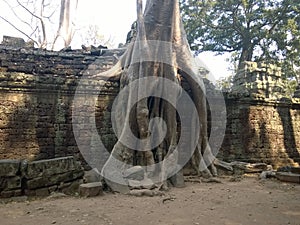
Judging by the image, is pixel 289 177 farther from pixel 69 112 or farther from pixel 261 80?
pixel 261 80

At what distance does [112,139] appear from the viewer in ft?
19.1

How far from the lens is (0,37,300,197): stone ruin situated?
4203mm

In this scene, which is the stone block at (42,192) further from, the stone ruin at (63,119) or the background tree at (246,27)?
the background tree at (246,27)

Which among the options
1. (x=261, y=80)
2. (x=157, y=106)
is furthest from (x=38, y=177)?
(x=261, y=80)

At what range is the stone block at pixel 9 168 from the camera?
359 cm

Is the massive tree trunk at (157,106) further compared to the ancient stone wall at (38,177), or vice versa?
the massive tree trunk at (157,106)

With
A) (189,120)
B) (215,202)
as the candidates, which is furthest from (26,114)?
→ (215,202)

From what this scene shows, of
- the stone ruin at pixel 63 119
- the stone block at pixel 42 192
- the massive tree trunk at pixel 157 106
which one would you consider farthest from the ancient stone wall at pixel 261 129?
the stone block at pixel 42 192

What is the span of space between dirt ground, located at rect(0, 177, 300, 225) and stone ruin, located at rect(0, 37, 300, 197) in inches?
21.1

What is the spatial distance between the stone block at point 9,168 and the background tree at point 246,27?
11036 mm

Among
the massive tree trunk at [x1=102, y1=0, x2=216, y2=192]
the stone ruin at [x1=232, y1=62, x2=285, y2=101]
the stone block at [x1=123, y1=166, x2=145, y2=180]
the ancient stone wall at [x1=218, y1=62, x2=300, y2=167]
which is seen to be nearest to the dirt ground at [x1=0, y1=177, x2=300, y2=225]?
the stone block at [x1=123, y1=166, x2=145, y2=180]

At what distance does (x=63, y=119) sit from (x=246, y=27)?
10.4 m

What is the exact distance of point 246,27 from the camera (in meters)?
13.1

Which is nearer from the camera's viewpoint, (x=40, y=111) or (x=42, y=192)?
(x=42, y=192)
